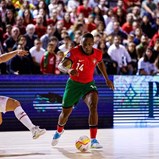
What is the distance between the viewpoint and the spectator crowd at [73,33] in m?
15.9

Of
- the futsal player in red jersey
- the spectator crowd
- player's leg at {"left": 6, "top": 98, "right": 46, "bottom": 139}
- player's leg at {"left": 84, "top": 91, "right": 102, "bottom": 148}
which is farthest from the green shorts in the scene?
the spectator crowd

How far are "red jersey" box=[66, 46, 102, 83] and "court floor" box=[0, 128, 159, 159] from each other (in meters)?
1.21

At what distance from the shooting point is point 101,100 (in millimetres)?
15141

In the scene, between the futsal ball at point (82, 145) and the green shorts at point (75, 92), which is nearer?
the futsal ball at point (82, 145)

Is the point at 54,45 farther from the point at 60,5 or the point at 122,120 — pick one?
the point at 60,5

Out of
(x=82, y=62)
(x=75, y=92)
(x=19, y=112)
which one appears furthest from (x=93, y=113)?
(x=19, y=112)

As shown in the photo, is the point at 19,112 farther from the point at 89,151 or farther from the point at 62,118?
the point at 89,151

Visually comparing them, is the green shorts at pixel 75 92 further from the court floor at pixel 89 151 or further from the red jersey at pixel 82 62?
the court floor at pixel 89 151

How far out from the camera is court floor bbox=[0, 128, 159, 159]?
10078 millimetres

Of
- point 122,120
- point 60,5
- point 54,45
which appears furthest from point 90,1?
point 122,120

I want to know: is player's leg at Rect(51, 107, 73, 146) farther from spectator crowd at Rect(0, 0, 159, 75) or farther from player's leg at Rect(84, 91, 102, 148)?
spectator crowd at Rect(0, 0, 159, 75)

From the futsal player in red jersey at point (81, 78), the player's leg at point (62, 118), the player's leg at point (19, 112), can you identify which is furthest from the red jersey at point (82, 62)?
the player's leg at point (19, 112)

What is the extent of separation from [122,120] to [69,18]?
15.4ft

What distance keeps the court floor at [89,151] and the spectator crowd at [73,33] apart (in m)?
2.52
